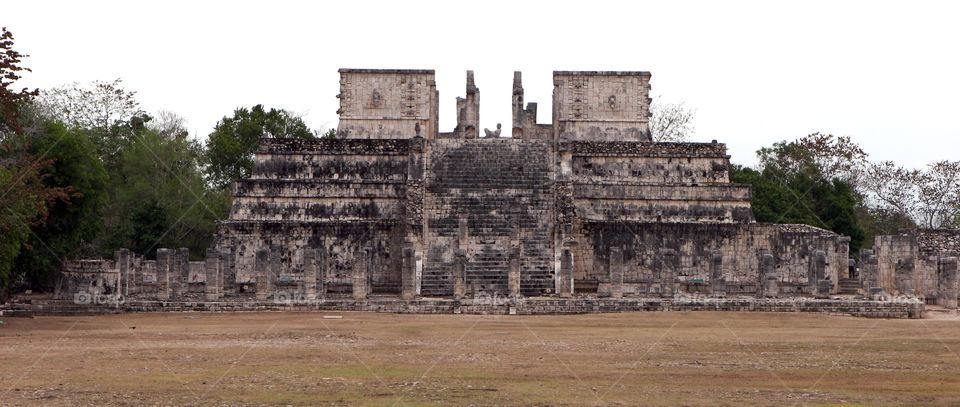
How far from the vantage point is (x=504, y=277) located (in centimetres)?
3250

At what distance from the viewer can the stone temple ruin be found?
30656 mm

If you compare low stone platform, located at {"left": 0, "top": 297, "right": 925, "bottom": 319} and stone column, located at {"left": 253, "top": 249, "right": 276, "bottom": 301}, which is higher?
stone column, located at {"left": 253, "top": 249, "right": 276, "bottom": 301}

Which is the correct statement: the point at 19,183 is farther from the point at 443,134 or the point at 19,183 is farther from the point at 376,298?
the point at 443,134

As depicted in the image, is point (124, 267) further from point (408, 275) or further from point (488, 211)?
point (488, 211)

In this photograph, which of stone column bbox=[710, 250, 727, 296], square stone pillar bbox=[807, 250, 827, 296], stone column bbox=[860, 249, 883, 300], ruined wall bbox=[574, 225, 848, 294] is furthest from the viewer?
ruined wall bbox=[574, 225, 848, 294]

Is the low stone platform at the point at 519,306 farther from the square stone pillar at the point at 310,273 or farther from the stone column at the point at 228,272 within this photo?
the stone column at the point at 228,272

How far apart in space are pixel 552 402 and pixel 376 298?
16341mm

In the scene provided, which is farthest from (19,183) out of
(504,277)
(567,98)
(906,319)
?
(567,98)

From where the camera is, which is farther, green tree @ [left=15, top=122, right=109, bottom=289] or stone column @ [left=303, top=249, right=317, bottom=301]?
green tree @ [left=15, top=122, right=109, bottom=289]

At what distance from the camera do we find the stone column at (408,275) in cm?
3067

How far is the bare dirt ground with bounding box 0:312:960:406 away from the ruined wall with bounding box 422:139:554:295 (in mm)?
6285

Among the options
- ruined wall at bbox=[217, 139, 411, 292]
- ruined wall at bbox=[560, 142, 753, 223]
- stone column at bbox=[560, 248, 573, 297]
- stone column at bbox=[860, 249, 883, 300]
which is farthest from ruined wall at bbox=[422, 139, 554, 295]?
stone column at bbox=[860, 249, 883, 300]

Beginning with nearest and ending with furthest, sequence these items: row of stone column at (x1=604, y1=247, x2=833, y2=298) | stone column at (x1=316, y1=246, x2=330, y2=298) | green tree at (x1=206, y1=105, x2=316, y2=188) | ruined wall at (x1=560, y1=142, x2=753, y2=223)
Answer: stone column at (x1=316, y1=246, x2=330, y2=298) < row of stone column at (x1=604, y1=247, x2=833, y2=298) < ruined wall at (x1=560, y1=142, x2=753, y2=223) < green tree at (x1=206, y1=105, x2=316, y2=188)

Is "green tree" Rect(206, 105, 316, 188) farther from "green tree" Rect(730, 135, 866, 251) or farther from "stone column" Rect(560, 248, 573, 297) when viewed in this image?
"stone column" Rect(560, 248, 573, 297)
